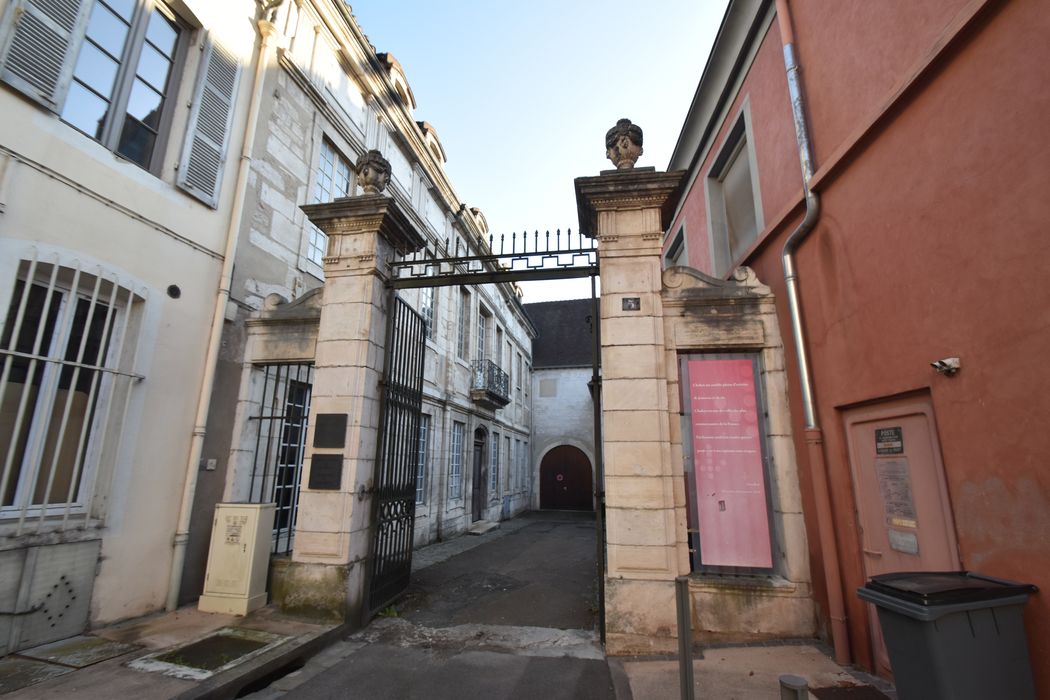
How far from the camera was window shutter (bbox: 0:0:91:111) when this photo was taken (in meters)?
3.96

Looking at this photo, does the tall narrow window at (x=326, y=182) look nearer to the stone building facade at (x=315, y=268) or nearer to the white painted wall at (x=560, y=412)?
the stone building facade at (x=315, y=268)

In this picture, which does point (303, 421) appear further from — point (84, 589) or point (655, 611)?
point (655, 611)

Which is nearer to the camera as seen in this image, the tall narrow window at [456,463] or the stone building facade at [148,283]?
the stone building facade at [148,283]

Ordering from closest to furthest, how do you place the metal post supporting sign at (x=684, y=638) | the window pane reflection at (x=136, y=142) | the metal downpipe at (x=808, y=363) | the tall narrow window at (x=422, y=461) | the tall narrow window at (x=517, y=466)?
the metal post supporting sign at (x=684, y=638) → the metal downpipe at (x=808, y=363) → the window pane reflection at (x=136, y=142) → the tall narrow window at (x=422, y=461) → the tall narrow window at (x=517, y=466)

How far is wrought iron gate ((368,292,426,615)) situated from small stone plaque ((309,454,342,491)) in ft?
1.43

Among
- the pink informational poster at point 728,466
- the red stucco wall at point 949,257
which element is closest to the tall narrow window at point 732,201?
the red stucco wall at point 949,257

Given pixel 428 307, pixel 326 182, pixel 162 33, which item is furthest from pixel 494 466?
pixel 162 33

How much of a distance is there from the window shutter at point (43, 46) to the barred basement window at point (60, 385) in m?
1.43

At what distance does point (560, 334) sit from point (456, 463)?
38.8 ft

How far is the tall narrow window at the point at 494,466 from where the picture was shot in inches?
590

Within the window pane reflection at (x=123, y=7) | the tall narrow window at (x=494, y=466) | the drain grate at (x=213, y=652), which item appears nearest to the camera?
the drain grate at (x=213, y=652)

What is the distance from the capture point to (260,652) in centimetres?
392

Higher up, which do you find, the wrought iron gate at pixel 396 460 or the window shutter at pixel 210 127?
the window shutter at pixel 210 127

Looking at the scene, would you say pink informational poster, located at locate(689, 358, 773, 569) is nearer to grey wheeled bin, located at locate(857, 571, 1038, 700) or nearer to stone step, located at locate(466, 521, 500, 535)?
grey wheeled bin, located at locate(857, 571, 1038, 700)
